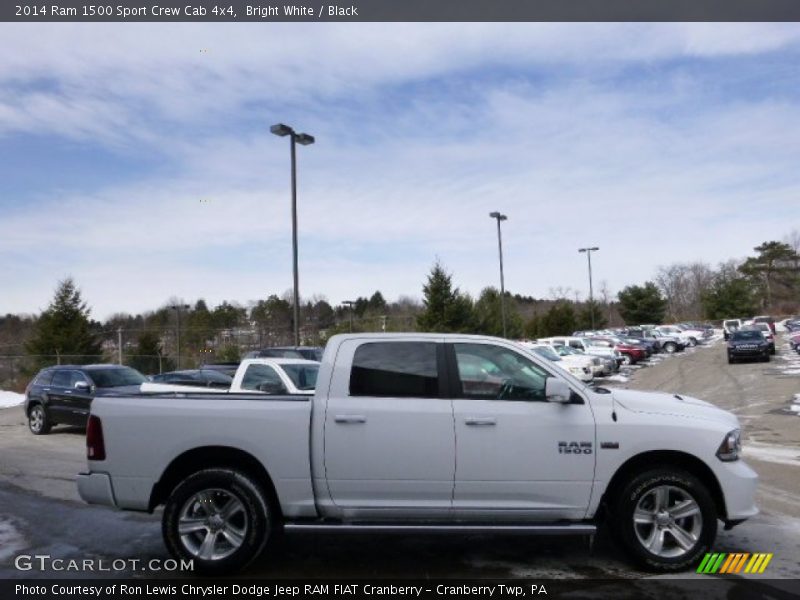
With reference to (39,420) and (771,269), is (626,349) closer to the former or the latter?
(39,420)

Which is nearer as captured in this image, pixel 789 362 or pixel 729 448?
pixel 729 448

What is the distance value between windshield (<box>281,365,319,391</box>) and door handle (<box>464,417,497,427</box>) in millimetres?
7335

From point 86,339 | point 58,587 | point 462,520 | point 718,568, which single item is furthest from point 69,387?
point 86,339

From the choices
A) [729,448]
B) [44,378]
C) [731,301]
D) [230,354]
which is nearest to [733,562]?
[729,448]

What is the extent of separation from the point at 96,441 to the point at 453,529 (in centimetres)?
295

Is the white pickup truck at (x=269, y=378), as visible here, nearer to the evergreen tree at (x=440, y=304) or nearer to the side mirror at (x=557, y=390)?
the side mirror at (x=557, y=390)

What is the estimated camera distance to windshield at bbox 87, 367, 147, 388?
15891 mm

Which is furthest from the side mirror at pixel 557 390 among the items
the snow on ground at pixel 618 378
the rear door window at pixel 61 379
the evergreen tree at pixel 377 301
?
the evergreen tree at pixel 377 301

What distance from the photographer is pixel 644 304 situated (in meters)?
79.2

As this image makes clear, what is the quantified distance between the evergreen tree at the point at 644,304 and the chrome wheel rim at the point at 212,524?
7888cm

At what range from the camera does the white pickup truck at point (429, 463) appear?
543 cm

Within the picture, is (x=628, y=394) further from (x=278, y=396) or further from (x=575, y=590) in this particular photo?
(x=278, y=396)

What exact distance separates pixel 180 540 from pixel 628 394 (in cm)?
384

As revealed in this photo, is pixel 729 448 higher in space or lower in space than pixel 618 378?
higher
